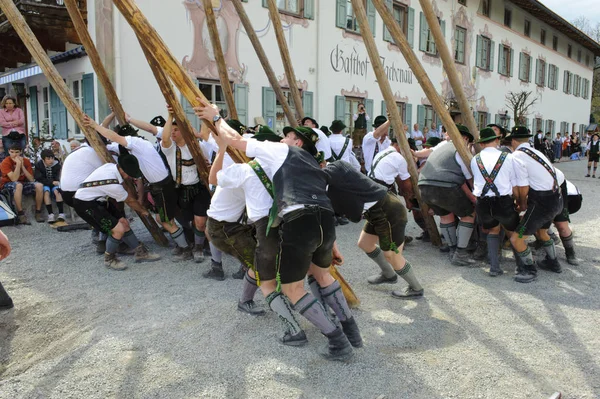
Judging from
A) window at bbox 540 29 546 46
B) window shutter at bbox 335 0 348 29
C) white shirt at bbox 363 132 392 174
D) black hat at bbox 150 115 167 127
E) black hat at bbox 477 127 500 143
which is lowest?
white shirt at bbox 363 132 392 174

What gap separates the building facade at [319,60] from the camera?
9.98 metres

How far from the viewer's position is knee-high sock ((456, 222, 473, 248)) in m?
5.73

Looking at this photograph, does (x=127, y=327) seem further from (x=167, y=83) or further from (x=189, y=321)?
(x=167, y=83)

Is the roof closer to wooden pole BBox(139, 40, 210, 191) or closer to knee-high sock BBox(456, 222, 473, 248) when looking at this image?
knee-high sock BBox(456, 222, 473, 248)

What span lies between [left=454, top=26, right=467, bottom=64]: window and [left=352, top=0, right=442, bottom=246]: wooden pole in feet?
46.5

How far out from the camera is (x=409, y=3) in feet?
54.4

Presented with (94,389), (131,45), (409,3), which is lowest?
(94,389)

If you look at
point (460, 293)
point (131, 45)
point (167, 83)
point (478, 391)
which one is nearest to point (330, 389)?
point (478, 391)

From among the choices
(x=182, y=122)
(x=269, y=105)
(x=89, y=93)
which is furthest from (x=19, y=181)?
(x=269, y=105)

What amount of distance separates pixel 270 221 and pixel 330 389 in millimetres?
1111

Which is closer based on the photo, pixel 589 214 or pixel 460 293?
pixel 460 293

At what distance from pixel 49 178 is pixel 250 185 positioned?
242 inches

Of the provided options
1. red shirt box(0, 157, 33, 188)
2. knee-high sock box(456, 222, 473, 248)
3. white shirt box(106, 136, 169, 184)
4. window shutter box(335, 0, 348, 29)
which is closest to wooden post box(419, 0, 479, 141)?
knee-high sock box(456, 222, 473, 248)

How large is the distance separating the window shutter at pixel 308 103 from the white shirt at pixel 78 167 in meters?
8.12
